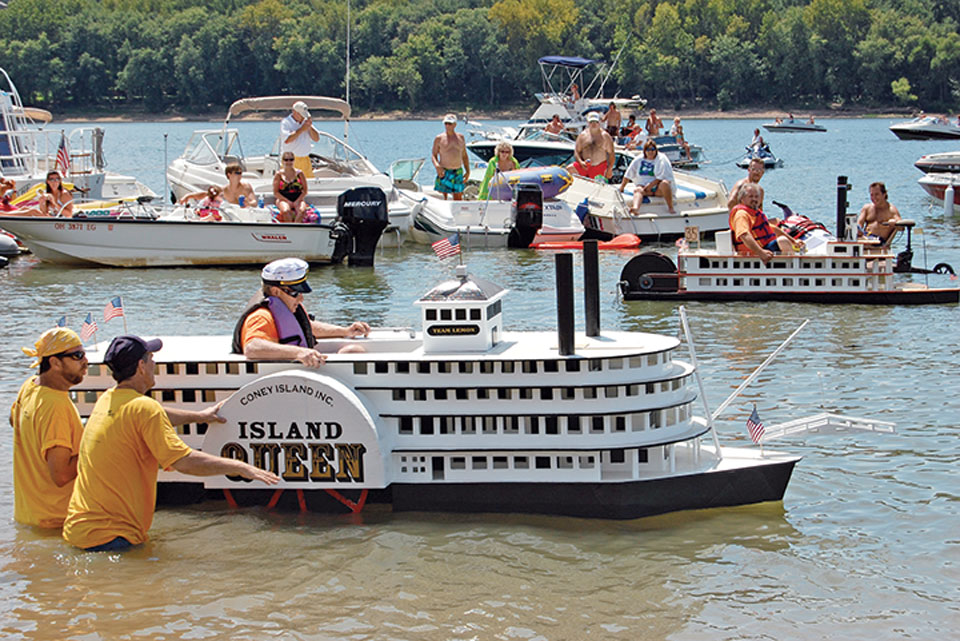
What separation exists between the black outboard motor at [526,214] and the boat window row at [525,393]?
15.9m

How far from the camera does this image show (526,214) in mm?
25844

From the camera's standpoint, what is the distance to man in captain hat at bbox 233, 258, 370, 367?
10070 millimetres

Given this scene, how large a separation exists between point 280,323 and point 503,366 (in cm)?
186

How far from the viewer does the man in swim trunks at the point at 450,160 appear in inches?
1097

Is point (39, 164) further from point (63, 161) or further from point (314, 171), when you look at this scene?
point (314, 171)

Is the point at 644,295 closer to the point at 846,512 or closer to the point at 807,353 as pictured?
the point at 807,353

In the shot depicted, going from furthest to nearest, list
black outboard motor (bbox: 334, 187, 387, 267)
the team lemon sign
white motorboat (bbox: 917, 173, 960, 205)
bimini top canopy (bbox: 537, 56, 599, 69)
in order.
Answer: bimini top canopy (bbox: 537, 56, 599, 69), white motorboat (bbox: 917, 173, 960, 205), black outboard motor (bbox: 334, 187, 387, 267), the team lemon sign

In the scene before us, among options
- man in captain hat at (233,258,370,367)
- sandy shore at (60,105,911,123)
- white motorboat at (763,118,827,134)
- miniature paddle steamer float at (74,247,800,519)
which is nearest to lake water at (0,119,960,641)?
miniature paddle steamer float at (74,247,800,519)

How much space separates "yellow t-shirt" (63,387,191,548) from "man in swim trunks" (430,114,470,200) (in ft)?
62.4

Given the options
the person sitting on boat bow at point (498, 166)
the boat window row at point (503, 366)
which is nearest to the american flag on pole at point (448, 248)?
the boat window row at point (503, 366)

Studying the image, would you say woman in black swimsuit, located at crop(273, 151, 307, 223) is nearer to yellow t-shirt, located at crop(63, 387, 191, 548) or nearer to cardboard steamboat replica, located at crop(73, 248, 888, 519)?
cardboard steamboat replica, located at crop(73, 248, 888, 519)

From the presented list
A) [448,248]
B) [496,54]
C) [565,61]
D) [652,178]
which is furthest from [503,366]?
[496,54]

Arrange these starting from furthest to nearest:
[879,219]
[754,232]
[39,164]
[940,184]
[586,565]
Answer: [940,184]
[39,164]
[879,219]
[754,232]
[586,565]

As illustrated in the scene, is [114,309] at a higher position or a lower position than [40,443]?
higher
